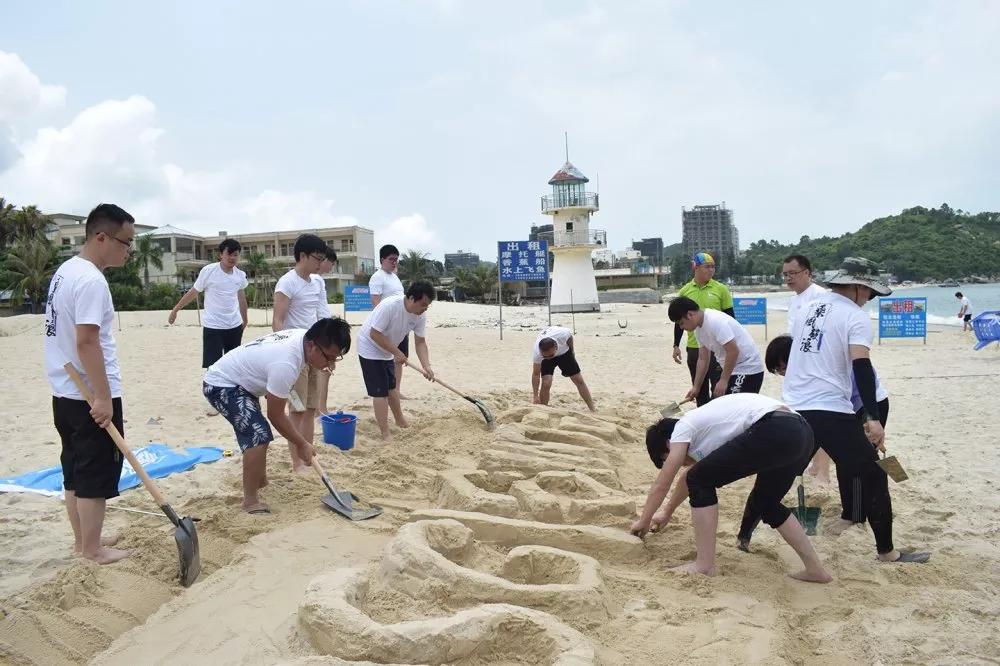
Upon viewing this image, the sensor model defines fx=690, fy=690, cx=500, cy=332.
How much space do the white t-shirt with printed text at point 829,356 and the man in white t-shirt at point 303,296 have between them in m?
3.32

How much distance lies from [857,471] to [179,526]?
3.39 m

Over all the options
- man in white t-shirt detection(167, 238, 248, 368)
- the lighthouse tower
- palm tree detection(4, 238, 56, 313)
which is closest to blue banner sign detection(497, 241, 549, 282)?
man in white t-shirt detection(167, 238, 248, 368)

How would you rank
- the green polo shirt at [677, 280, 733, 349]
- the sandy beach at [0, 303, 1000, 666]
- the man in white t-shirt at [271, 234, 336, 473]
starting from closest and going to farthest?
the sandy beach at [0, 303, 1000, 666], the man in white t-shirt at [271, 234, 336, 473], the green polo shirt at [677, 280, 733, 349]

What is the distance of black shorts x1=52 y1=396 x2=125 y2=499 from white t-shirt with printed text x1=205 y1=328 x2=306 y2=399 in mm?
761

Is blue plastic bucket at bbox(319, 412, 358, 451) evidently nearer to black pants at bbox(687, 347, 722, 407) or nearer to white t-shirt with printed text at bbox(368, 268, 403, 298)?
white t-shirt with printed text at bbox(368, 268, 403, 298)

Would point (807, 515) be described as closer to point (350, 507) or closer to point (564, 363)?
point (350, 507)

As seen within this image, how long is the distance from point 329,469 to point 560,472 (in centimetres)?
167

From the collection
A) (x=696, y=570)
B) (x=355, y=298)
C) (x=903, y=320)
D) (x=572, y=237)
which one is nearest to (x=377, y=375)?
(x=696, y=570)

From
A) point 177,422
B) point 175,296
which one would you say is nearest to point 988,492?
point 177,422

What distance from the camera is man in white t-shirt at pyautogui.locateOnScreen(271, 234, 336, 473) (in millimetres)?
5352

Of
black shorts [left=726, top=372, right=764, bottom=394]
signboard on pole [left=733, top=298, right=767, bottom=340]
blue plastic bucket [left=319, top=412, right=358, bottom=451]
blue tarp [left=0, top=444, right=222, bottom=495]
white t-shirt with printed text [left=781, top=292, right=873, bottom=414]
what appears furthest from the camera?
signboard on pole [left=733, top=298, right=767, bottom=340]

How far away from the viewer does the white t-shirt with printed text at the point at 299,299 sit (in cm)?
575

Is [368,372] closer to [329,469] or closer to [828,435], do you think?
[329,469]

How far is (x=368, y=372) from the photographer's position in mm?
5828
